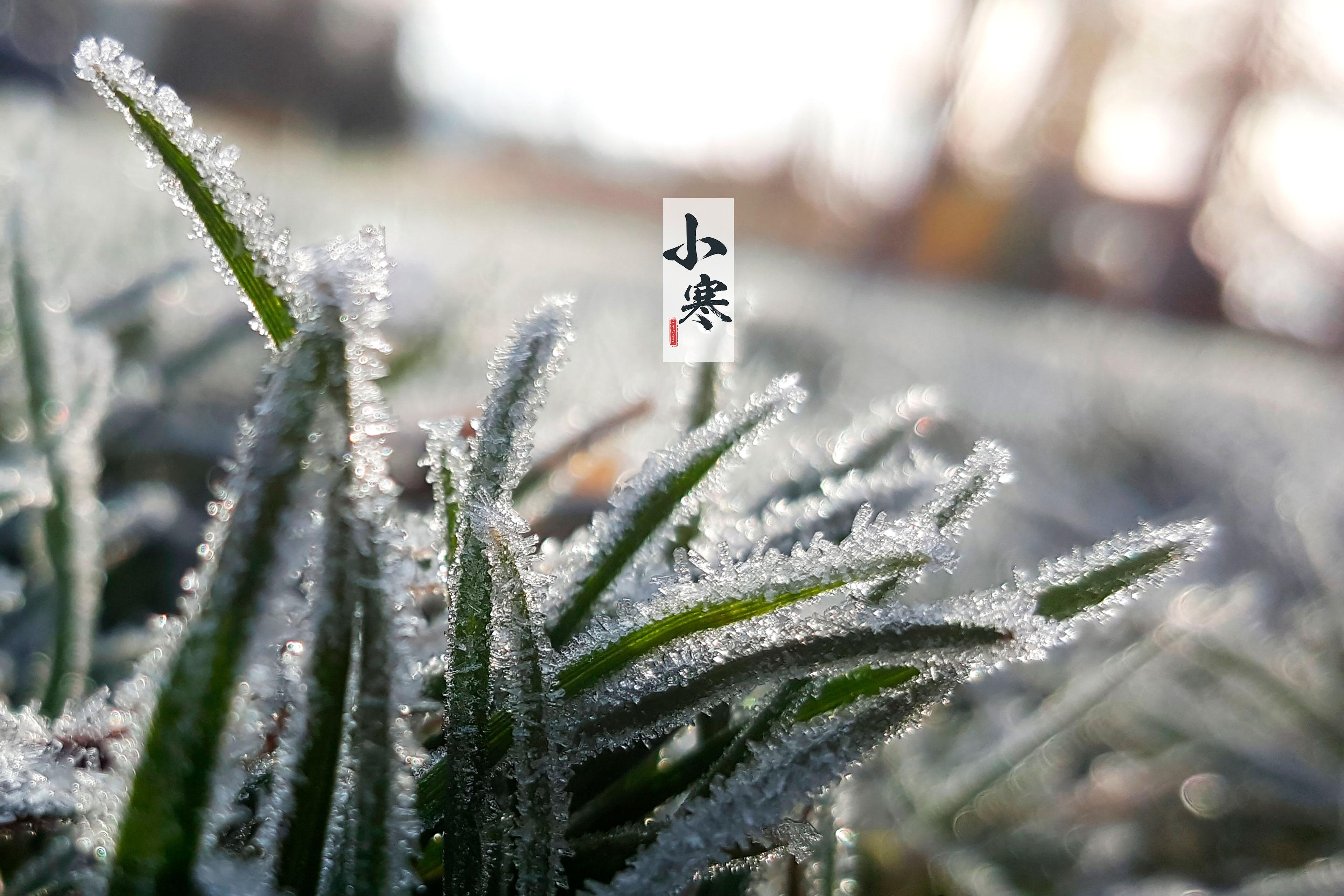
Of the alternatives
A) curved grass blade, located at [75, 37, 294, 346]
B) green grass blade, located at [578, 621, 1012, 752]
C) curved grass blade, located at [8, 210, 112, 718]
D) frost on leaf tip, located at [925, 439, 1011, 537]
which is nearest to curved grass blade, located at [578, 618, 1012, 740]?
green grass blade, located at [578, 621, 1012, 752]

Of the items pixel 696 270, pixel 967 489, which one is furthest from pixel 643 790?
pixel 696 270

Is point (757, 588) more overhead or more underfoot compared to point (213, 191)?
more underfoot

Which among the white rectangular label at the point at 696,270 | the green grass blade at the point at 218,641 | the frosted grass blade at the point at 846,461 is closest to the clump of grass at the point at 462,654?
the green grass blade at the point at 218,641

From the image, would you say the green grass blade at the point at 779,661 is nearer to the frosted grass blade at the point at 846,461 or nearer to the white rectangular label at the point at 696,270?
the frosted grass blade at the point at 846,461

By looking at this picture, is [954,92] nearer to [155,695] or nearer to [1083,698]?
[1083,698]

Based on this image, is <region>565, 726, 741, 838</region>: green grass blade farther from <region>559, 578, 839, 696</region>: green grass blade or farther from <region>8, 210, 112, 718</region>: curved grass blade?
<region>8, 210, 112, 718</region>: curved grass blade

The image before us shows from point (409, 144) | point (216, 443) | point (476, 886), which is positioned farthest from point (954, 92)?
point (476, 886)

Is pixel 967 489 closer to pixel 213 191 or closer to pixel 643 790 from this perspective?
pixel 643 790
